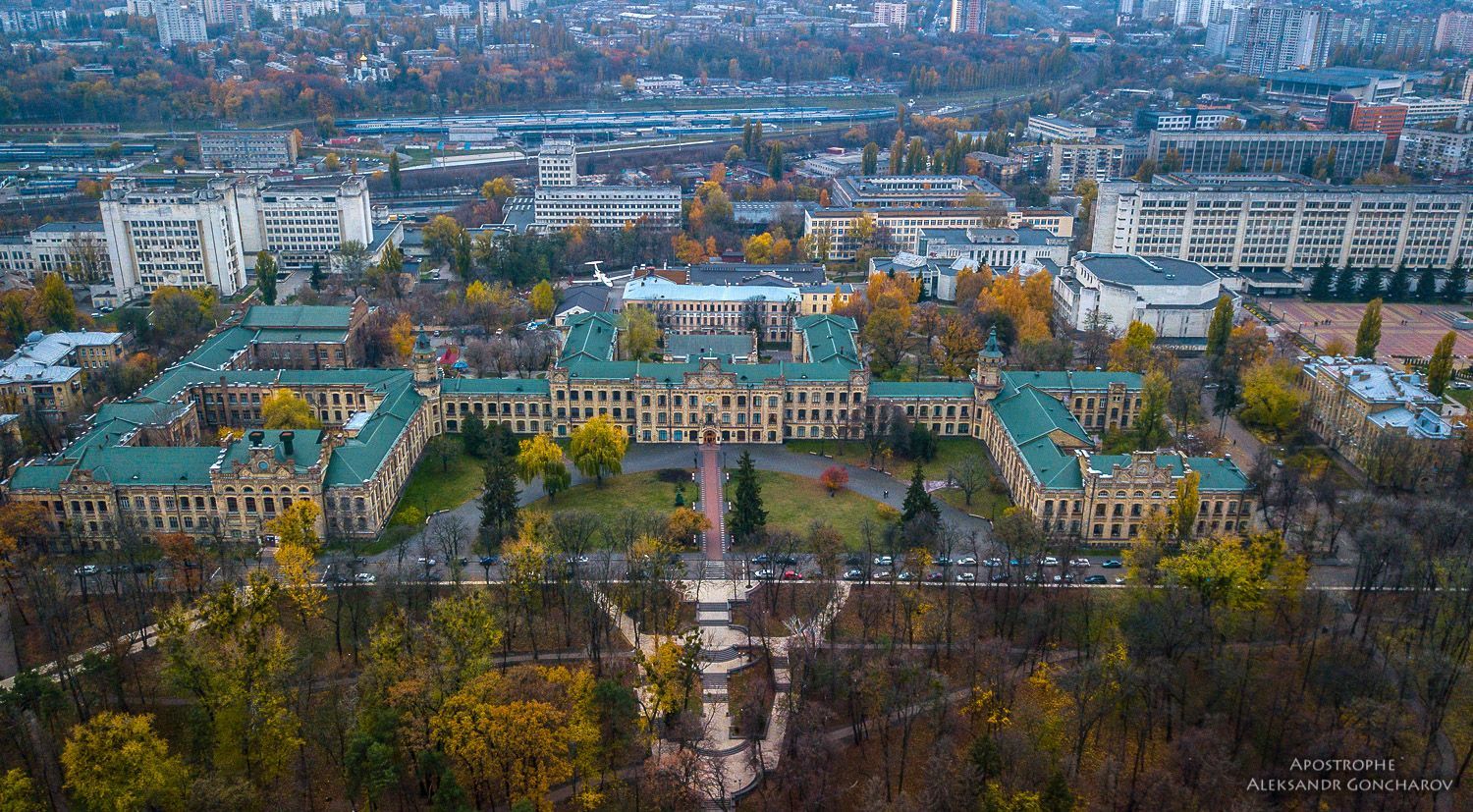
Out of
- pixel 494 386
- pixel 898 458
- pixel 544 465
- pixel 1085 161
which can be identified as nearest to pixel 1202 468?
pixel 898 458

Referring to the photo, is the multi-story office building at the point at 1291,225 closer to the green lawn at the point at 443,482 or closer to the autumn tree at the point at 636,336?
the autumn tree at the point at 636,336

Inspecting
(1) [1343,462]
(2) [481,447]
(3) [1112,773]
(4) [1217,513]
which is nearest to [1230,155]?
(1) [1343,462]

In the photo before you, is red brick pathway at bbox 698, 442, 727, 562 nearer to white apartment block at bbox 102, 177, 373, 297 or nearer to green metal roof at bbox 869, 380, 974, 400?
green metal roof at bbox 869, 380, 974, 400

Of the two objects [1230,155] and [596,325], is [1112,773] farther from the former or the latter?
[1230,155]

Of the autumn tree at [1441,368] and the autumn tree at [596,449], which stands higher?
the autumn tree at [1441,368]

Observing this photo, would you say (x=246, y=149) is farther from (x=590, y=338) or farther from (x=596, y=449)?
(x=596, y=449)

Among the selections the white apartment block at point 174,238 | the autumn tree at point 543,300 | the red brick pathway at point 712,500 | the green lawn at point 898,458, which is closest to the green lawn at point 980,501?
the green lawn at point 898,458

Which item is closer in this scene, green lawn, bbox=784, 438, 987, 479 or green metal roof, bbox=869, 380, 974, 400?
green lawn, bbox=784, 438, 987, 479

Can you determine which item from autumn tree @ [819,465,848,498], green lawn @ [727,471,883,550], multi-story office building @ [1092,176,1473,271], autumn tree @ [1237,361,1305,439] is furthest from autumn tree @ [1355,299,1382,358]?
green lawn @ [727,471,883,550]
